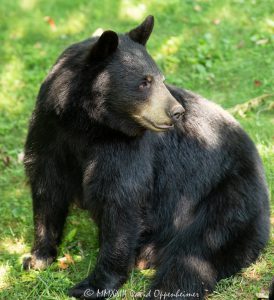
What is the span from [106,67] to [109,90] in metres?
0.17

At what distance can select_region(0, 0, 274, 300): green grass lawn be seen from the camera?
5.20m

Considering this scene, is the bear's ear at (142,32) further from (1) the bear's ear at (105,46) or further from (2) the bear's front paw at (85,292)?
(2) the bear's front paw at (85,292)

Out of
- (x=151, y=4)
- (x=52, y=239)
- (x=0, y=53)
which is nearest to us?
(x=52, y=239)

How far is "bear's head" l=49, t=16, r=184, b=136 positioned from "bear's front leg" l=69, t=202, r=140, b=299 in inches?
26.2

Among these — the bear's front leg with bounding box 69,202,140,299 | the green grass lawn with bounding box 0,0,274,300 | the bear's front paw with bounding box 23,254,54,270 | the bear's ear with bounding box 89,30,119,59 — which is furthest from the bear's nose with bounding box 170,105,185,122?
the bear's front paw with bounding box 23,254,54,270

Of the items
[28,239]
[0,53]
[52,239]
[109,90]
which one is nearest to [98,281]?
[52,239]

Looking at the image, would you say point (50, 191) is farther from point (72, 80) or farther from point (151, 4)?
point (151, 4)

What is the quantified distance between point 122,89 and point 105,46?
1.09 feet

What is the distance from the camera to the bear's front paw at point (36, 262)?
5.20 meters

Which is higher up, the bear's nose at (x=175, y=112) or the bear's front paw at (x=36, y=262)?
the bear's nose at (x=175, y=112)

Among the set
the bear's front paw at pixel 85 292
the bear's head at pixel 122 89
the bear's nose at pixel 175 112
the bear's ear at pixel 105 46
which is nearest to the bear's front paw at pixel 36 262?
the bear's front paw at pixel 85 292

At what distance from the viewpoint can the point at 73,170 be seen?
4.89 m

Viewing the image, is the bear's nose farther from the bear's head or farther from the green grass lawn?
the green grass lawn

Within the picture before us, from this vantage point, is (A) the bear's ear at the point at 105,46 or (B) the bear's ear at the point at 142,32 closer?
(A) the bear's ear at the point at 105,46
